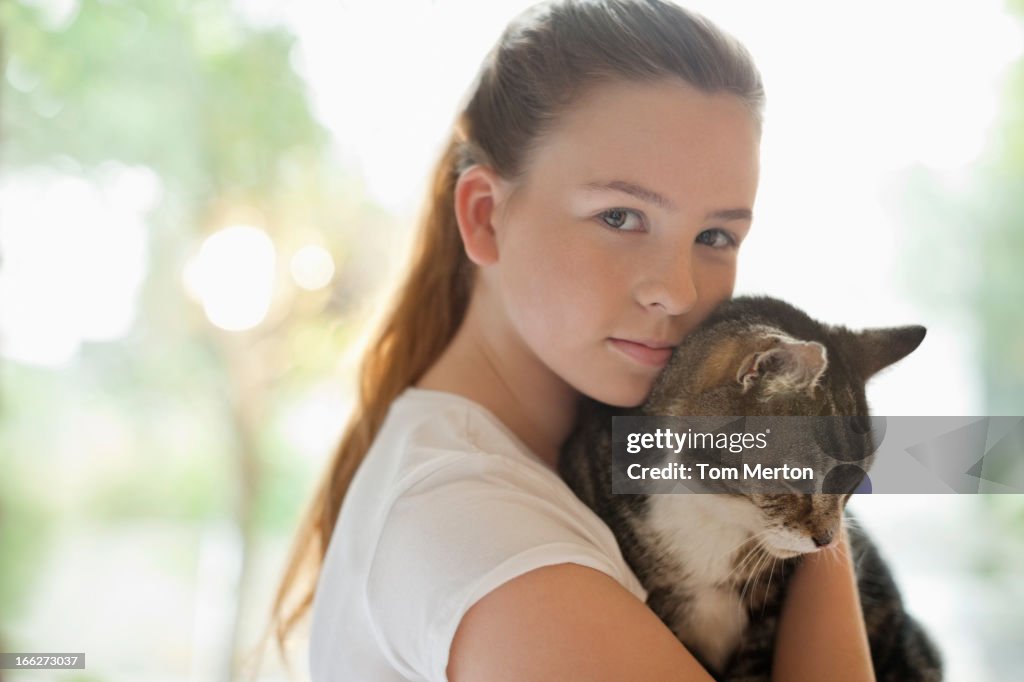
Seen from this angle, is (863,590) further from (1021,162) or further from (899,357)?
(1021,162)

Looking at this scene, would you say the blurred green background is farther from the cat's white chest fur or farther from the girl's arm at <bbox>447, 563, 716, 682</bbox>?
the girl's arm at <bbox>447, 563, 716, 682</bbox>

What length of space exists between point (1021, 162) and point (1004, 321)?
31 cm

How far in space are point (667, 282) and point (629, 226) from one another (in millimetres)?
62

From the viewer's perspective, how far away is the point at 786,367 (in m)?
0.65

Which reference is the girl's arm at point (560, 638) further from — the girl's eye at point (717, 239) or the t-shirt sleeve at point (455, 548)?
the girl's eye at point (717, 239)

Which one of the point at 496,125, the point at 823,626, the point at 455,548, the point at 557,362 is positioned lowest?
the point at 823,626

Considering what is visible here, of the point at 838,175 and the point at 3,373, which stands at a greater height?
the point at 838,175

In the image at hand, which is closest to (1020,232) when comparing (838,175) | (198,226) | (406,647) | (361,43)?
(838,175)

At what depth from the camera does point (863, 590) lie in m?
0.90

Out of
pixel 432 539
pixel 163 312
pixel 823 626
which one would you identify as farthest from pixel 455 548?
pixel 163 312

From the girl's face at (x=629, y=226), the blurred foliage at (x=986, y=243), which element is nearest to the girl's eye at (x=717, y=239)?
the girl's face at (x=629, y=226)

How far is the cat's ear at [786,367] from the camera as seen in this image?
638 mm

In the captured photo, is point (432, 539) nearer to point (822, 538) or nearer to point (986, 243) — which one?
point (822, 538)
